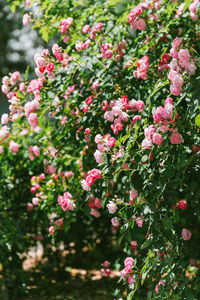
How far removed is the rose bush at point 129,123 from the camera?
191cm

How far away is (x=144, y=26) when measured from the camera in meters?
2.42

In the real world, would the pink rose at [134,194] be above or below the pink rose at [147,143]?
below

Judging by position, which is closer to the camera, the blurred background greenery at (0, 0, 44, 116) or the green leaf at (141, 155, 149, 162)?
the green leaf at (141, 155, 149, 162)

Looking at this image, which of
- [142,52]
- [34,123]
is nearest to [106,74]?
[142,52]

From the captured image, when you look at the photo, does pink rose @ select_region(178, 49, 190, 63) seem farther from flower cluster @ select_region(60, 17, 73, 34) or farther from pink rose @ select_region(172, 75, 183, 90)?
flower cluster @ select_region(60, 17, 73, 34)

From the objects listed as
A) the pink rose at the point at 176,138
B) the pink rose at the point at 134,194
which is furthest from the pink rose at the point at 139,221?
the pink rose at the point at 176,138

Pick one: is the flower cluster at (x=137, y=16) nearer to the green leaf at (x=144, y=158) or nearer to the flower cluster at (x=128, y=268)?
the green leaf at (x=144, y=158)

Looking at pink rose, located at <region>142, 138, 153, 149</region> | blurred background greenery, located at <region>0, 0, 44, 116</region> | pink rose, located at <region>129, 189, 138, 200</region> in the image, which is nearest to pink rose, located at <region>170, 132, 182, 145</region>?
pink rose, located at <region>142, 138, 153, 149</region>

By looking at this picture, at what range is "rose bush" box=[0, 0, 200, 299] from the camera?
1.91 metres

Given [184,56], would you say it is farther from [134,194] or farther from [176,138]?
[134,194]

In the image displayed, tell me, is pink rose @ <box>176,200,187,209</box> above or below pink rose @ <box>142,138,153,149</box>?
below

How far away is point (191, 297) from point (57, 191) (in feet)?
4.01

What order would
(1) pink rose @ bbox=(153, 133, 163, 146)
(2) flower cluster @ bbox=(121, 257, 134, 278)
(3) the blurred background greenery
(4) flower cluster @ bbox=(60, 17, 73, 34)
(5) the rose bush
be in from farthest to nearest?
(3) the blurred background greenery
(4) flower cluster @ bbox=(60, 17, 73, 34)
(2) flower cluster @ bbox=(121, 257, 134, 278)
(5) the rose bush
(1) pink rose @ bbox=(153, 133, 163, 146)

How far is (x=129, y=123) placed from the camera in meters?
2.37
